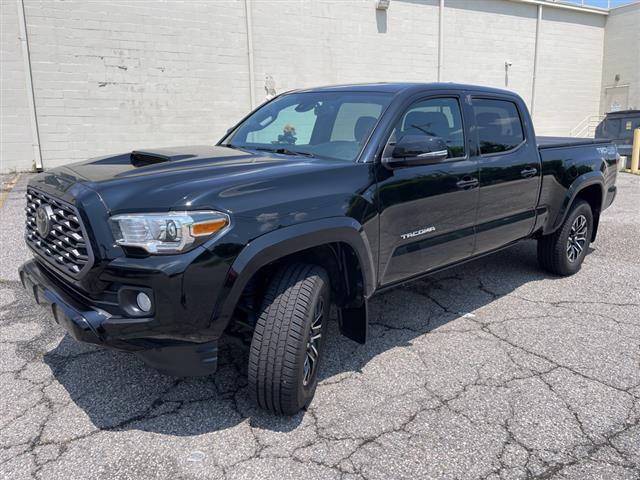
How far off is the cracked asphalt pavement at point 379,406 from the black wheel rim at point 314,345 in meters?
0.23

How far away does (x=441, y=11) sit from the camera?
18125 millimetres

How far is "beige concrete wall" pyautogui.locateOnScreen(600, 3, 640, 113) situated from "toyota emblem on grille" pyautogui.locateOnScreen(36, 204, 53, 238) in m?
25.1

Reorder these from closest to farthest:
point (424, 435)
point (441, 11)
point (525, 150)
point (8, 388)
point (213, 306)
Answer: point (213, 306) < point (424, 435) < point (8, 388) < point (525, 150) < point (441, 11)

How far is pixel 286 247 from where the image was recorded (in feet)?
8.77

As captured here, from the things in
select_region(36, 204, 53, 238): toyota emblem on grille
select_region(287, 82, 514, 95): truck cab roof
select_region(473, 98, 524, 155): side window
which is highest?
select_region(287, 82, 514, 95): truck cab roof

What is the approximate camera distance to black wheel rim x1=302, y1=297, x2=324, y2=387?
2.90 meters

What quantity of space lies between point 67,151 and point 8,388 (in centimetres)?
1150

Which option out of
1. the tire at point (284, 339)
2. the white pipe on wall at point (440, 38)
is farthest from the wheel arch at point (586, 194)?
the white pipe on wall at point (440, 38)

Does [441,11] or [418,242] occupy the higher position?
[441,11]

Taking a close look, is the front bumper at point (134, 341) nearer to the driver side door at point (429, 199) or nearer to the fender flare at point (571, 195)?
the driver side door at point (429, 199)

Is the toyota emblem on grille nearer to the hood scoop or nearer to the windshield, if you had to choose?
the hood scoop

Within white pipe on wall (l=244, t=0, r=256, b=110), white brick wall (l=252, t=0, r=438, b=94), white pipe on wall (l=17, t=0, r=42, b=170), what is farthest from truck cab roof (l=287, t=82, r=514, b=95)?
white brick wall (l=252, t=0, r=438, b=94)

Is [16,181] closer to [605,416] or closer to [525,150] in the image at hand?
[525,150]

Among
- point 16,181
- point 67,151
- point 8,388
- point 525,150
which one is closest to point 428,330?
point 525,150
